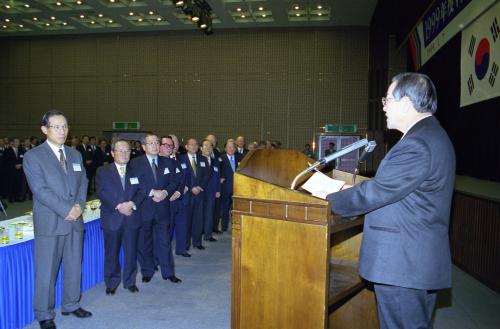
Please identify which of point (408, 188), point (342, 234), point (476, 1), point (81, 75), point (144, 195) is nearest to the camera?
point (408, 188)

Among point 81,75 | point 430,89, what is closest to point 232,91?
point 81,75

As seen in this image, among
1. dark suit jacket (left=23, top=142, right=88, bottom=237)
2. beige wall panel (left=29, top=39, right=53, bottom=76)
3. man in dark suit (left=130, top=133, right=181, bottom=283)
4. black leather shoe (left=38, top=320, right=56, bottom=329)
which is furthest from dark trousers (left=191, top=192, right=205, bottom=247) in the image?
beige wall panel (left=29, top=39, right=53, bottom=76)

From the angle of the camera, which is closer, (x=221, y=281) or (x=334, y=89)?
(x=221, y=281)

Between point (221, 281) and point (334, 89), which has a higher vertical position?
point (334, 89)

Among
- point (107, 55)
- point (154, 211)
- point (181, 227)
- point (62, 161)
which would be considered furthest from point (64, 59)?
point (62, 161)

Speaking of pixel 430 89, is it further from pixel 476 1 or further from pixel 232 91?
pixel 232 91

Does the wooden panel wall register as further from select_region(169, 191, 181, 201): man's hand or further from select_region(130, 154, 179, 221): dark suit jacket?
select_region(130, 154, 179, 221): dark suit jacket

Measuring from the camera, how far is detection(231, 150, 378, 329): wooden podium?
1620 millimetres

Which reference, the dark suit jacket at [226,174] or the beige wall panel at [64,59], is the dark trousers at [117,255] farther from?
the beige wall panel at [64,59]

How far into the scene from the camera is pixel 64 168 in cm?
291

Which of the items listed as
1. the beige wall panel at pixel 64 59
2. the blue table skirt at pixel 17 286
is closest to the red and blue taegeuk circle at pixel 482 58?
the blue table skirt at pixel 17 286

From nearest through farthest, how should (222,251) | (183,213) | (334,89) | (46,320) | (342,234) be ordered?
(342,234) → (46,320) → (183,213) → (222,251) → (334,89)

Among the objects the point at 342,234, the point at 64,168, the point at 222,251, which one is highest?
the point at 64,168

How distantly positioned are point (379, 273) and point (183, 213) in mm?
3717
